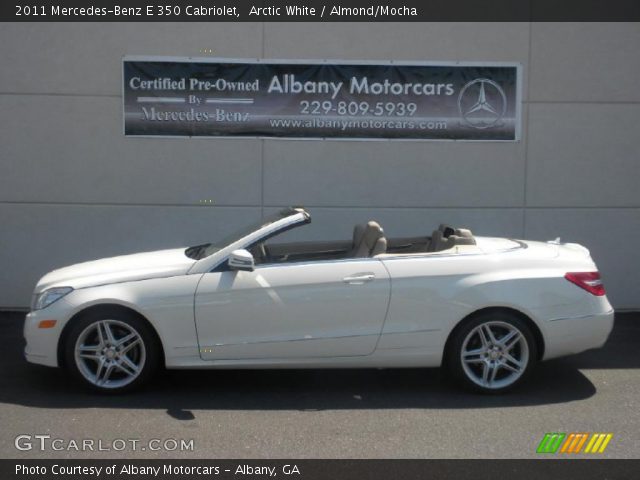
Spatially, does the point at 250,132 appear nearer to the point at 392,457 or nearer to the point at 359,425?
the point at 359,425

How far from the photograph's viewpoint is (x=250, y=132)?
9531 mm

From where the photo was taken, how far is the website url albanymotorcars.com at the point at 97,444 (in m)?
5.14

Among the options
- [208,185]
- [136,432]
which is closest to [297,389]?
[136,432]

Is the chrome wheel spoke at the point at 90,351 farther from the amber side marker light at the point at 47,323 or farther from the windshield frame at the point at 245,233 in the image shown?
the windshield frame at the point at 245,233

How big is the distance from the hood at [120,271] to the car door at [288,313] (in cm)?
33

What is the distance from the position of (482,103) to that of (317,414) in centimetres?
510

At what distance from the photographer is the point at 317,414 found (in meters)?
5.95

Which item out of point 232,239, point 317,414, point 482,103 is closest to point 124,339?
point 232,239

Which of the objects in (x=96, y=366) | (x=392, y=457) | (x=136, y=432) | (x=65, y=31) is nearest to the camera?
(x=392, y=457)

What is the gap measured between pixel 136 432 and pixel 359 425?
5.00 ft

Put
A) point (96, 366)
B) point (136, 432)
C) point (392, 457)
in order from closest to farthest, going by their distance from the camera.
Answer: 1. point (392, 457)
2. point (136, 432)
3. point (96, 366)

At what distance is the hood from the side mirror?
38 centimetres
